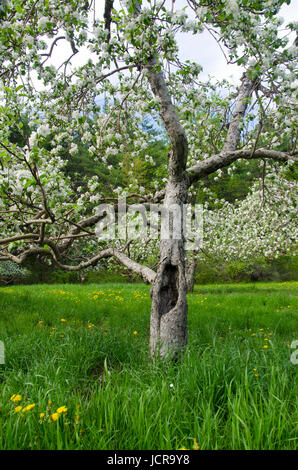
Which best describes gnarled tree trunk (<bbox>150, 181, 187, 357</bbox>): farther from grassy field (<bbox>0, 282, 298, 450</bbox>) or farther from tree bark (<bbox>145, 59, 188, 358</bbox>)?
grassy field (<bbox>0, 282, 298, 450</bbox>)

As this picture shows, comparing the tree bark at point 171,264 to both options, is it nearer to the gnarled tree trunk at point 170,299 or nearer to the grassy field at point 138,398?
the gnarled tree trunk at point 170,299

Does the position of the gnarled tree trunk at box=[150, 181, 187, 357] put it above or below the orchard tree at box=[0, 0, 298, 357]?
below

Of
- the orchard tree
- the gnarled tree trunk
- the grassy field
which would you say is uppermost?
the orchard tree

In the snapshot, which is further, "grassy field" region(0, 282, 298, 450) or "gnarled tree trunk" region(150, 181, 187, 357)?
"gnarled tree trunk" region(150, 181, 187, 357)

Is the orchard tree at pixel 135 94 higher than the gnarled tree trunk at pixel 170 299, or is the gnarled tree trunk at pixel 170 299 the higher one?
the orchard tree at pixel 135 94

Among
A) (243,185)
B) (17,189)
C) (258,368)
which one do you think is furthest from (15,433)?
(243,185)

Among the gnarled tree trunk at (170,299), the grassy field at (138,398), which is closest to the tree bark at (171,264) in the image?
the gnarled tree trunk at (170,299)

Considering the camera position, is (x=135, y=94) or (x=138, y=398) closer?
(x=138, y=398)

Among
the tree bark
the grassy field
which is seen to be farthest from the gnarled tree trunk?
the grassy field

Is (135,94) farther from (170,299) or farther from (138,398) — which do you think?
(138,398)

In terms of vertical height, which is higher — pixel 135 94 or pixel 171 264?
pixel 135 94

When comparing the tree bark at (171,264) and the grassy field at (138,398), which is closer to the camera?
the grassy field at (138,398)

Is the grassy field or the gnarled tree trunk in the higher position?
the gnarled tree trunk

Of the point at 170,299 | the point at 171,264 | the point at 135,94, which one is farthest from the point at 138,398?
the point at 135,94
